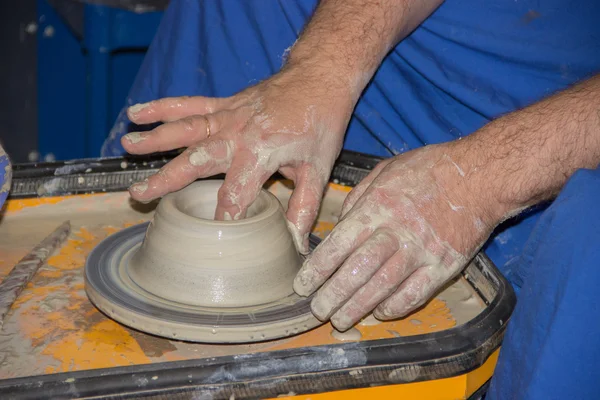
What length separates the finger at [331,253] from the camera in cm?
123

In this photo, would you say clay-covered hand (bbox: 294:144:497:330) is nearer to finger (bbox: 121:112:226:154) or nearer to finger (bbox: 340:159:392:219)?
finger (bbox: 340:159:392:219)

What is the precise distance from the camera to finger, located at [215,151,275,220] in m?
1.36

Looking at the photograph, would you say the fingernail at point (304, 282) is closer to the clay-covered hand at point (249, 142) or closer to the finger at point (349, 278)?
the finger at point (349, 278)

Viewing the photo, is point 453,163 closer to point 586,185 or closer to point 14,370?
point 586,185

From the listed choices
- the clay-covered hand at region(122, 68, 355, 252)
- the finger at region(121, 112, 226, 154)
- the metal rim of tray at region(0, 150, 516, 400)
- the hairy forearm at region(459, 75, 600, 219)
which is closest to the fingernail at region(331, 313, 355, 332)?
the metal rim of tray at region(0, 150, 516, 400)

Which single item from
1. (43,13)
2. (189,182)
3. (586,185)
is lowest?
(43,13)

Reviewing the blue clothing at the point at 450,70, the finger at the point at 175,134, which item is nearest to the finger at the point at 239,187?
the finger at the point at 175,134

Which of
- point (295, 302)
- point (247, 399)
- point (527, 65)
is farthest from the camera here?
point (527, 65)

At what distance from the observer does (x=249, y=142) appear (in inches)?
55.1

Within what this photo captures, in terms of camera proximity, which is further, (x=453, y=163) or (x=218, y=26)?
(x=218, y=26)

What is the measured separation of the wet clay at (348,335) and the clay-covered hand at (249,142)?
22 cm

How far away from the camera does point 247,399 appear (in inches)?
40.1

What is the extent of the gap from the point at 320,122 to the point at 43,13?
6.91 ft

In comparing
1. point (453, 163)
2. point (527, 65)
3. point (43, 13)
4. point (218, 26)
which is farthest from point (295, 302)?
point (43, 13)
